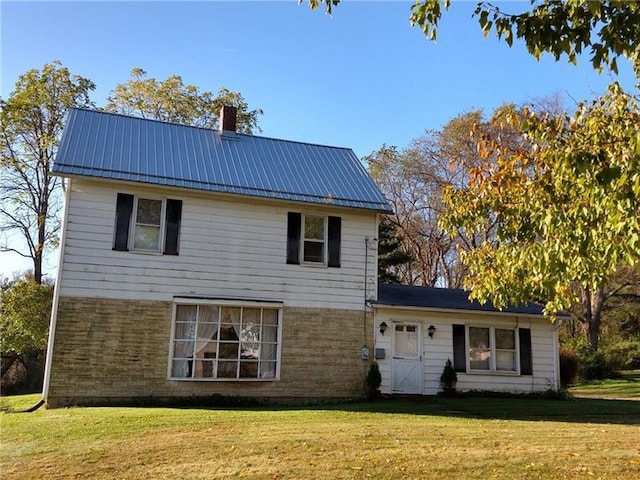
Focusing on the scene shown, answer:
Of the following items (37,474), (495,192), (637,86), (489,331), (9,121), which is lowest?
(37,474)

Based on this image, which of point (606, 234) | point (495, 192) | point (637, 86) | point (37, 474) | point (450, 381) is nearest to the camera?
point (606, 234)

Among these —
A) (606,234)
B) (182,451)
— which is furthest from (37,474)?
(606,234)

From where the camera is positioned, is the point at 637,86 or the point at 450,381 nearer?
the point at 637,86

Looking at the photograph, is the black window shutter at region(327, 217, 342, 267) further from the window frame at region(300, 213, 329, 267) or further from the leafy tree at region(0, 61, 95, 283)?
the leafy tree at region(0, 61, 95, 283)

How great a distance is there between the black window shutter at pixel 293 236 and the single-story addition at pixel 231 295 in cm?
4

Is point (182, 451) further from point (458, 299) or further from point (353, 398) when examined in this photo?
point (458, 299)

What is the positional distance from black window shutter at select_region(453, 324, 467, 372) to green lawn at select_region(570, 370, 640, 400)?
291 inches

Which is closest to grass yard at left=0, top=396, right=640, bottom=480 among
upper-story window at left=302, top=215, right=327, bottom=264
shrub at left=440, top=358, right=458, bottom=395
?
shrub at left=440, top=358, right=458, bottom=395

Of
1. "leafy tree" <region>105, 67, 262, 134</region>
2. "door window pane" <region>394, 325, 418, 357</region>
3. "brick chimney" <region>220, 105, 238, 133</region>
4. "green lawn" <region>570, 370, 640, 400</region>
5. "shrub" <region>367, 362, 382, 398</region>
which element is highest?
"leafy tree" <region>105, 67, 262, 134</region>

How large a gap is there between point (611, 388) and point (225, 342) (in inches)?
723

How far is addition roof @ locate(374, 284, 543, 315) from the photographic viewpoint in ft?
54.2

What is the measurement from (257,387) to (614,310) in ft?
113

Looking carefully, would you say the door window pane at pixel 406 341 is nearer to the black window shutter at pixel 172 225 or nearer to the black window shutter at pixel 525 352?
the black window shutter at pixel 525 352

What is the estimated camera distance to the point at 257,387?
14789 millimetres
